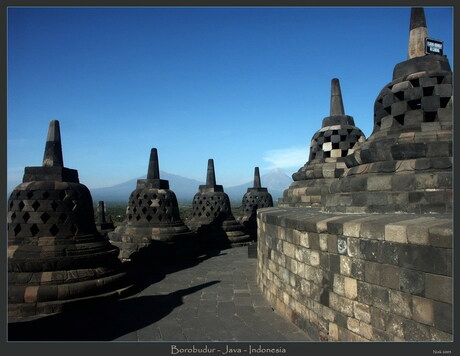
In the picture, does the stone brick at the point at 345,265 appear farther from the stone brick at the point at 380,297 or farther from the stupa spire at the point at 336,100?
the stupa spire at the point at 336,100

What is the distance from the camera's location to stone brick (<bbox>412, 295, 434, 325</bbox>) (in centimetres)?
264

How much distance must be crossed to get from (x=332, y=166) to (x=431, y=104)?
3.35 metres

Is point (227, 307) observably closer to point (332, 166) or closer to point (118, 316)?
→ point (118, 316)

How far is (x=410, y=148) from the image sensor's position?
169 inches

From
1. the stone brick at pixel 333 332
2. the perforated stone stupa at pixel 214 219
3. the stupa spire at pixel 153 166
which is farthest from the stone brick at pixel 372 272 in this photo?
the perforated stone stupa at pixel 214 219

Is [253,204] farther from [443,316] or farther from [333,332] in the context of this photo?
[443,316]

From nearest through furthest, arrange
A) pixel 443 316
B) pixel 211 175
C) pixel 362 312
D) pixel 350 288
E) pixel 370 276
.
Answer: pixel 443 316
pixel 370 276
pixel 362 312
pixel 350 288
pixel 211 175

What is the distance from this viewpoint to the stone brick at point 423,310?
2.64 meters

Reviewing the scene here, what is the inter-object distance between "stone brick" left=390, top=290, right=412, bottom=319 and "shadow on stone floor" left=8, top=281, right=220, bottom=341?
3.49m

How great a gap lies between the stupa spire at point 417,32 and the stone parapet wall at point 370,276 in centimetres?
299

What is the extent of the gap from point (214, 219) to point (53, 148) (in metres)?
8.17

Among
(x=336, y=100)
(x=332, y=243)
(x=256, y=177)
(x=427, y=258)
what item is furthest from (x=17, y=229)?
(x=256, y=177)

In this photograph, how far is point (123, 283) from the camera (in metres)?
6.68
